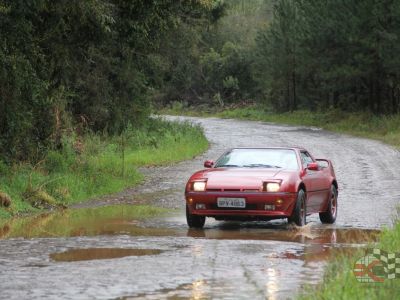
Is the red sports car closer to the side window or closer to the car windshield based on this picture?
the car windshield

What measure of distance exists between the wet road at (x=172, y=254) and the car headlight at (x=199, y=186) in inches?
26.2

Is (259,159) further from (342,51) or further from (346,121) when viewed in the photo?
(346,121)

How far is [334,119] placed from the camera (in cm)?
5853

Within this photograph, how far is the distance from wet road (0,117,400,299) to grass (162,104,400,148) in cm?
2393

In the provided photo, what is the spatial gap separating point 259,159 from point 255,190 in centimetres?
153

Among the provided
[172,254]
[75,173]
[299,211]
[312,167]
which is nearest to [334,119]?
[75,173]

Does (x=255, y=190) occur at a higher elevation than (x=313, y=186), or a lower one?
higher

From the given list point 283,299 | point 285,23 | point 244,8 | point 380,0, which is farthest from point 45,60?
point 244,8

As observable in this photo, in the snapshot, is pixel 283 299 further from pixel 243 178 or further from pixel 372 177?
pixel 372 177

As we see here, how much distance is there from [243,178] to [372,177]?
35.7ft

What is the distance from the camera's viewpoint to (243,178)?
13062 millimetres

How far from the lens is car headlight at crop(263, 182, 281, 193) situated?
12828 millimetres

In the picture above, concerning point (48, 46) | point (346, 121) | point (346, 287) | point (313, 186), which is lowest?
point (346, 121)

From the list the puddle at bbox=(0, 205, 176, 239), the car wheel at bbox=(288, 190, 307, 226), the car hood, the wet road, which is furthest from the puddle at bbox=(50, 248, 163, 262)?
the car wheel at bbox=(288, 190, 307, 226)
